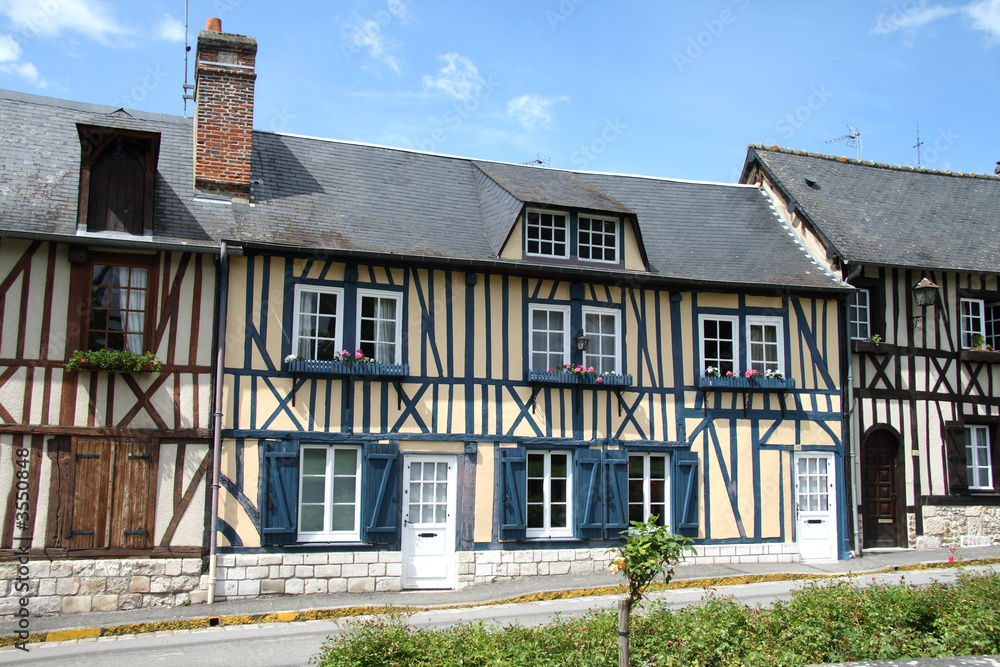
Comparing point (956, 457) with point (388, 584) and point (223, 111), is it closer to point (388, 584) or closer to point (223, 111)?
point (388, 584)

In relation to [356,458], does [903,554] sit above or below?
below

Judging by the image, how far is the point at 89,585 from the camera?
986 centimetres

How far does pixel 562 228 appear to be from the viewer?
1279cm

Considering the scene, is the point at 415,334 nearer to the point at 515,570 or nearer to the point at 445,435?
the point at 445,435

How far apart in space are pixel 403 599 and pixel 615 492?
3528 mm

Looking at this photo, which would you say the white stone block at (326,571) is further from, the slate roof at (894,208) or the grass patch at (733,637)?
the slate roof at (894,208)

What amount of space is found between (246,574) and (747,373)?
7.87 m

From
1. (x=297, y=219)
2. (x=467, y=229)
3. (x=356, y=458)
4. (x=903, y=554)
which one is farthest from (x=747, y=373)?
(x=297, y=219)

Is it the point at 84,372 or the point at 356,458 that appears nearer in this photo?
the point at 84,372

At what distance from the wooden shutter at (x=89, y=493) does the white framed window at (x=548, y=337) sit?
586 centimetres

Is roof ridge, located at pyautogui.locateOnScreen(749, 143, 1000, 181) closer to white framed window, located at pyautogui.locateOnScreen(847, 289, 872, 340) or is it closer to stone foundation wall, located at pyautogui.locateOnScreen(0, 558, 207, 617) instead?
white framed window, located at pyautogui.locateOnScreen(847, 289, 872, 340)

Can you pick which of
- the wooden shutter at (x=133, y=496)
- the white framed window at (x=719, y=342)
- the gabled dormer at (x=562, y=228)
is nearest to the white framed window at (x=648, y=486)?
the white framed window at (x=719, y=342)

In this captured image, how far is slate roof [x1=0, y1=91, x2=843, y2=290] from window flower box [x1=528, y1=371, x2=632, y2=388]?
1541 mm

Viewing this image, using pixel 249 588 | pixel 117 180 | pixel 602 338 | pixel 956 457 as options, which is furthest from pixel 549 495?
pixel 956 457
